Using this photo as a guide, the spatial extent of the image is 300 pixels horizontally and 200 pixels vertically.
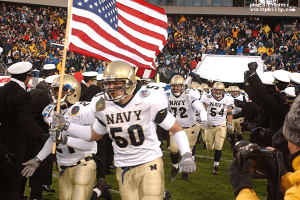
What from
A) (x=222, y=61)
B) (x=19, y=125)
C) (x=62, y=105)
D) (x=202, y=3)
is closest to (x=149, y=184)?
(x=62, y=105)

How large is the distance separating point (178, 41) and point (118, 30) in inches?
859

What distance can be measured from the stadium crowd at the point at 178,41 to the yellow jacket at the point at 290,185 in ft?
54.5

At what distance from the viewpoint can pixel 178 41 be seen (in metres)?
27.2

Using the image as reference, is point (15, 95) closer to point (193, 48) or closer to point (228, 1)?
point (193, 48)

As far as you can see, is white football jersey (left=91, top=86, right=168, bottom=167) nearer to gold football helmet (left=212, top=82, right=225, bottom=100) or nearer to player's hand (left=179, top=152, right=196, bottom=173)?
player's hand (left=179, top=152, right=196, bottom=173)

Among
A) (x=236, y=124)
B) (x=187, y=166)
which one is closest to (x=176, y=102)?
(x=187, y=166)

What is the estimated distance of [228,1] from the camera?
35.2 meters

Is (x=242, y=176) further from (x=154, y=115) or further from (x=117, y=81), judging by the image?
(x=117, y=81)

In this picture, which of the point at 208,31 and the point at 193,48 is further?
the point at 208,31

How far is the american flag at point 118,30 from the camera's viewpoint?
5.00m

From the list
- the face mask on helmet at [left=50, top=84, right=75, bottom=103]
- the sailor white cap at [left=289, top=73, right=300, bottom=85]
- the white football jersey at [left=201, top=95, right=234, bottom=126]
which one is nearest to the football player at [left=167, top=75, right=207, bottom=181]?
the white football jersey at [left=201, top=95, right=234, bottom=126]

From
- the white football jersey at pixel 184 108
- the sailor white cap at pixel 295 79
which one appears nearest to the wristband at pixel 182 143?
the sailor white cap at pixel 295 79

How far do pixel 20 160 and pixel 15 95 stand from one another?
0.85m

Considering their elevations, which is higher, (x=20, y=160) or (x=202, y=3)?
(x=202, y=3)
